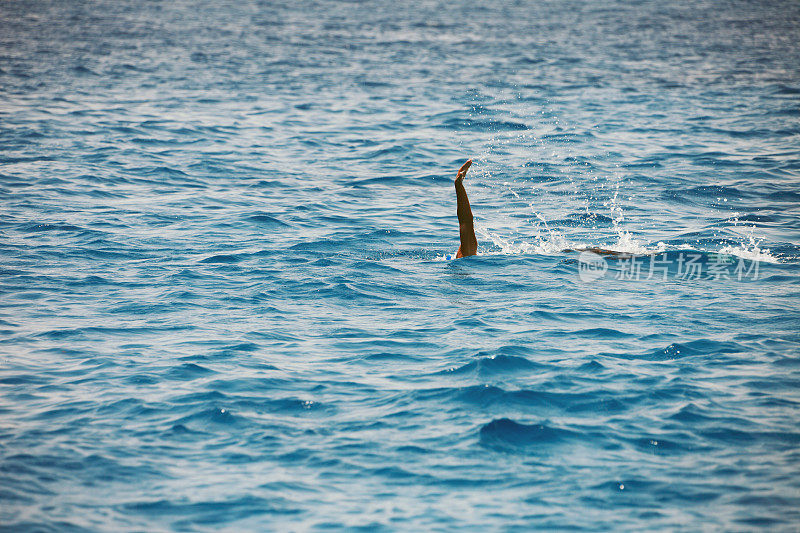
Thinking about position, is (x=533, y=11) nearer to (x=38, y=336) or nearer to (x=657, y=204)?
(x=657, y=204)

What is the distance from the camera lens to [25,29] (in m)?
50.2

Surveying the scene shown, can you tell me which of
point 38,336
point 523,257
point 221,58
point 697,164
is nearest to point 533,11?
point 221,58

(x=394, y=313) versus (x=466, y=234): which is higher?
(x=466, y=234)

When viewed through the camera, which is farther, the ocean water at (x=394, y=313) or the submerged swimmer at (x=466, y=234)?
the submerged swimmer at (x=466, y=234)

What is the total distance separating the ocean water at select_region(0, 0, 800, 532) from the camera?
852cm

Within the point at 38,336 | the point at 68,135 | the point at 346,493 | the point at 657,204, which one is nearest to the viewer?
the point at 346,493

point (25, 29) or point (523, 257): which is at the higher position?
point (25, 29)

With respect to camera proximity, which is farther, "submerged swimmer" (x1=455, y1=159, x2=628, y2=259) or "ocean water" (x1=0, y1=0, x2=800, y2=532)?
"submerged swimmer" (x1=455, y1=159, x2=628, y2=259)

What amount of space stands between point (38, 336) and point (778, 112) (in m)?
26.7

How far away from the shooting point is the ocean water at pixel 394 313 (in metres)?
8.52

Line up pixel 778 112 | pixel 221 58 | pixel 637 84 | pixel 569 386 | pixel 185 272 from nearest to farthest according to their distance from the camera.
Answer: pixel 569 386, pixel 185 272, pixel 778 112, pixel 637 84, pixel 221 58

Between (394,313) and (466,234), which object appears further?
(466,234)

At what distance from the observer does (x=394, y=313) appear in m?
13.3

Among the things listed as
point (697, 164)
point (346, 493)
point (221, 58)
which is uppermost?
point (221, 58)
